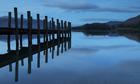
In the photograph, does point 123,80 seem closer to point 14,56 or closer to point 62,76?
point 62,76

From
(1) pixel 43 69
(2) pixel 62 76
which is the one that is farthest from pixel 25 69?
(2) pixel 62 76

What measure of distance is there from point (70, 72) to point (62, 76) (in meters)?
1.09

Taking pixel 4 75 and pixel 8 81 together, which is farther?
pixel 4 75

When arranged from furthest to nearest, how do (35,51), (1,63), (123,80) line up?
(35,51) → (1,63) → (123,80)

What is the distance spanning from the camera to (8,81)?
41.3 feet

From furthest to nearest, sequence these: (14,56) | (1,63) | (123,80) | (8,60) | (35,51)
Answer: (35,51), (14,56), (8,60), (1,63), (123,80)

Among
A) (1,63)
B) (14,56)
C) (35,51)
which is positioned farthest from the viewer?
(35,51)

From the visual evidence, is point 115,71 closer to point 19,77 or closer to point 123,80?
point 123,80

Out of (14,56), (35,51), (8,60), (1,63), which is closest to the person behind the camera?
(1,63)

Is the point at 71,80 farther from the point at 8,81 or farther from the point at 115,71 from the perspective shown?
the point at 115,71

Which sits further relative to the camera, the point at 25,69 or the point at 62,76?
the point at 25,69

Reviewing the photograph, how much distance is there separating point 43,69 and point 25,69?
2.58ft

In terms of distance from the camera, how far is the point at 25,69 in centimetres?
1603

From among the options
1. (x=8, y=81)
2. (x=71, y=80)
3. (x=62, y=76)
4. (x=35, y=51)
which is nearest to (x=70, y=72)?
(x=62, y=76)
